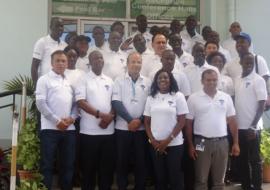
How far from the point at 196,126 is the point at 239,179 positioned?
1.26 m

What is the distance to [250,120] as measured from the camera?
20.6ft

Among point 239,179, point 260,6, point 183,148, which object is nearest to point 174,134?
point 183,148

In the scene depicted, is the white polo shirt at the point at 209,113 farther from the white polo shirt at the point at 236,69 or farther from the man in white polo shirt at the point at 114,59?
the man in white polo shirt at the point at 114,59

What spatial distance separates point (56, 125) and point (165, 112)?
4.41 ft

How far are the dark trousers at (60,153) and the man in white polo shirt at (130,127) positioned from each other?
0.60 meters

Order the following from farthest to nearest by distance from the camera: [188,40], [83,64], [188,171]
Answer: [188,40]
[83,64]
[188,171]

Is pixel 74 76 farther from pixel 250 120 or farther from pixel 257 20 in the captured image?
pixel 257 20

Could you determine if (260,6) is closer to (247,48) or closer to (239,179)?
(247,48)

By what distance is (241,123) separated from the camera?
20.7 ft

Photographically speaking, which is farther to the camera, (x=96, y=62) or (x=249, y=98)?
(x=249, y=98)

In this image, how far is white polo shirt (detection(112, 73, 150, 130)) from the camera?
234 inches

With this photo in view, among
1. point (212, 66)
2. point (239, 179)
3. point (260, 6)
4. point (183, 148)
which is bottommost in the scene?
point (239, 179)

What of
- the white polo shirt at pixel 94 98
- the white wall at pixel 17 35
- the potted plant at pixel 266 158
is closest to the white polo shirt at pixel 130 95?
the white polo shirt at pixel 94 98

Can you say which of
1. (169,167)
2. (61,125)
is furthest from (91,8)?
(169,167)
